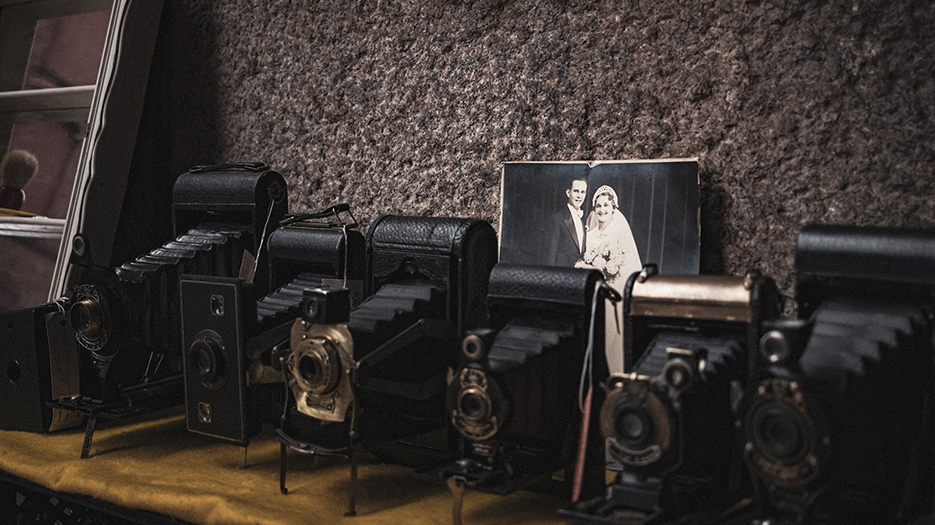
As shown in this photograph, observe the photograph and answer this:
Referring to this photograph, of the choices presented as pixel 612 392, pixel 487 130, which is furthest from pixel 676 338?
pixel 487 130

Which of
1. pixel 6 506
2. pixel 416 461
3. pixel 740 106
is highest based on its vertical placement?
pixel 740 106

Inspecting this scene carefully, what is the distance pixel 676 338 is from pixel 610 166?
591 millimetres

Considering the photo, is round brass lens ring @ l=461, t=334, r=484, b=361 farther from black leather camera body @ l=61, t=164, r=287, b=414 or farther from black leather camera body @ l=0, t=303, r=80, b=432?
black leather camera body @ l=0, t=303, r=80, b=432

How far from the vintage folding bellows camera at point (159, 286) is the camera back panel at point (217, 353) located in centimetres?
26

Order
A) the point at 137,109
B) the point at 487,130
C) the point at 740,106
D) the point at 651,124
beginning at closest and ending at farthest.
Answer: the point at 740,106
the point at 651,124
the point at 487,130
the point at 137,109

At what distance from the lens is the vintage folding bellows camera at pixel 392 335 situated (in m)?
1.60

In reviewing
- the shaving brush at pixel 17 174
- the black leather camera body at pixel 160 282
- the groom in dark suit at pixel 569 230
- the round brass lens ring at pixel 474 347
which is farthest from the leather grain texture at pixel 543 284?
the shaving brush at pixel 17 174

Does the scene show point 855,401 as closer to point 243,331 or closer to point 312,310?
point 312,310

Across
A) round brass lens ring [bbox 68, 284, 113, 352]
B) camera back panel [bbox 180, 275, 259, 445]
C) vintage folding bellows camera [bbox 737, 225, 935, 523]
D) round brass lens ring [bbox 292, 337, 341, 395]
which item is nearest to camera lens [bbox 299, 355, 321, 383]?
round brass lens ring [bbox 292, 337, 341, 395]

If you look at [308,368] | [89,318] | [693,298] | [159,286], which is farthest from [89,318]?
[693,298]

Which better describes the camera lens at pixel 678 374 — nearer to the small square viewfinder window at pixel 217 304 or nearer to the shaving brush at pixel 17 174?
the small square viewfinder window at pixel 217 304

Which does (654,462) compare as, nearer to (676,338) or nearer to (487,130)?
(676,338)

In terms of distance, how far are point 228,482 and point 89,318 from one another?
2.02ft

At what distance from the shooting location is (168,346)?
2.17 m
